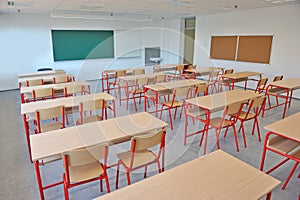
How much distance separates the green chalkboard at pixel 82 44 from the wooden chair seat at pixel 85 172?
7.20 metres

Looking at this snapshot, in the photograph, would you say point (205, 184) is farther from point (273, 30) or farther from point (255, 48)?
point (255, 48)

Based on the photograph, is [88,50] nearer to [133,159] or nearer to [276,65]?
[276,65]

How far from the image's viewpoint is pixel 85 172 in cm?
209

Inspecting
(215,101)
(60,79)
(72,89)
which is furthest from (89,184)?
(60,79)

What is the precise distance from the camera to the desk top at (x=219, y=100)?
10.5 ft

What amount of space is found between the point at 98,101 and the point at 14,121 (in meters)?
2.36

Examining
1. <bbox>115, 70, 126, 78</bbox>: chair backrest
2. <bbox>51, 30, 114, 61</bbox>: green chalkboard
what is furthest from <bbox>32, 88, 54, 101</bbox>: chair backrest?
<bbox>51, 30, 114, 61</bbox>: green chalkboard

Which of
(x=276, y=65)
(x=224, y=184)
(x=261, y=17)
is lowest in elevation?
(x=224, y=184)

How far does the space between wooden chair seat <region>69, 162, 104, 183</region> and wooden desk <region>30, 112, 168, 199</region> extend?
0.89ft

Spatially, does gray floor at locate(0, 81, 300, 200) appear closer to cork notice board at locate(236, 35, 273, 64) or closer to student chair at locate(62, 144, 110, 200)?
student chair at locate(62, 144, 110, 200)

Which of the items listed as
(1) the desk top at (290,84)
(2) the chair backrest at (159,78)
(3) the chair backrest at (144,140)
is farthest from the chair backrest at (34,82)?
(1) the desk top at (290,84)

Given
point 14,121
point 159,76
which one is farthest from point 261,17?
point 14,121

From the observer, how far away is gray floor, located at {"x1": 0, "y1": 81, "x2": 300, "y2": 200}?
2426mm

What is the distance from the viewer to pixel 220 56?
8.55 metres
